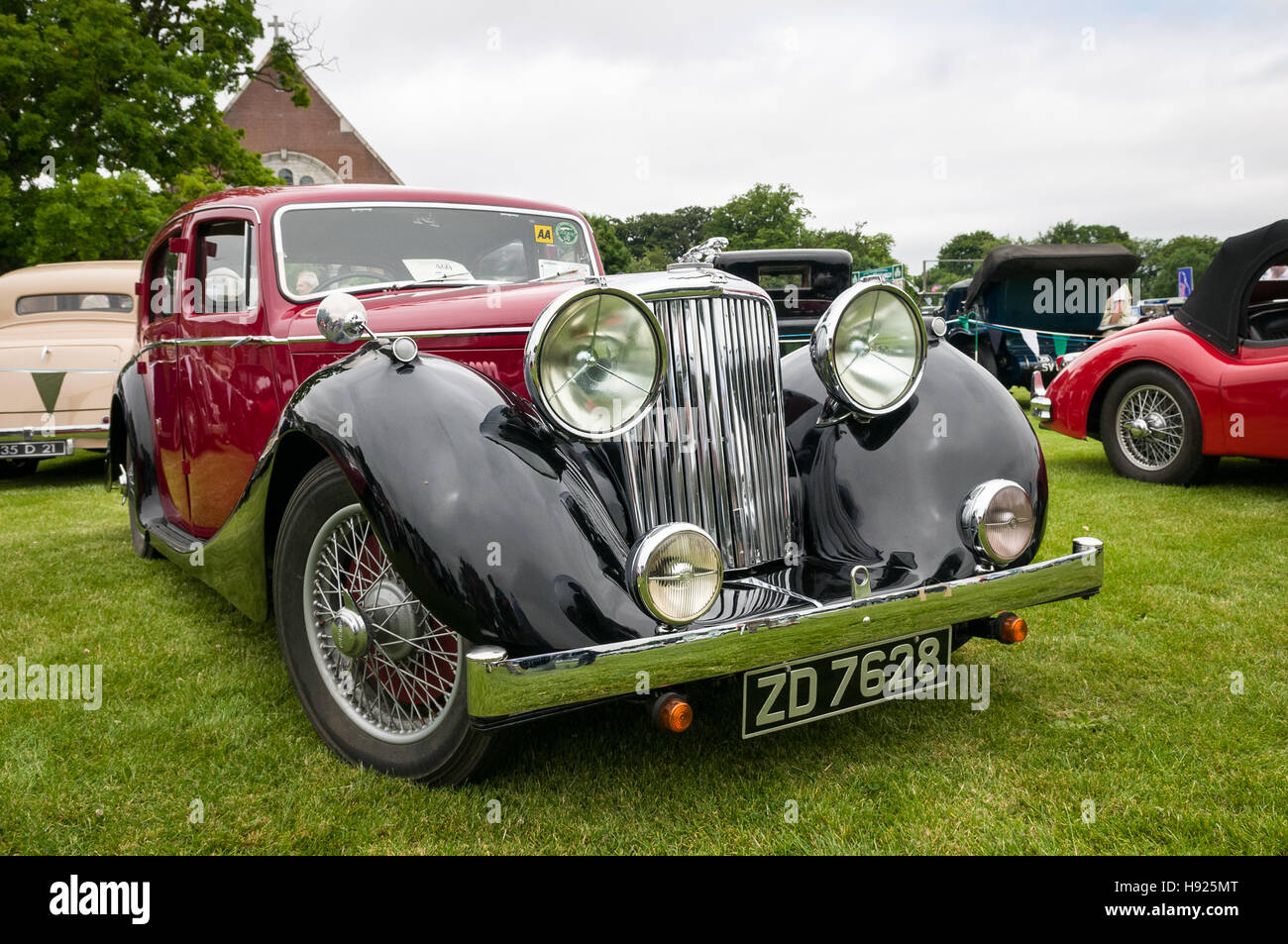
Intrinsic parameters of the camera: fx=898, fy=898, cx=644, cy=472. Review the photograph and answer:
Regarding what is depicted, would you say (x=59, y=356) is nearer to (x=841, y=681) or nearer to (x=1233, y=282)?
(x=841, y=681)

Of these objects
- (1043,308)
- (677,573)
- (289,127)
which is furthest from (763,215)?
(677,573)

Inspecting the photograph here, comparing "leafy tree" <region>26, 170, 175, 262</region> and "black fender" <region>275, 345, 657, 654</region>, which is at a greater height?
"leafy tree" <region>26, 170, 175, 262</region>

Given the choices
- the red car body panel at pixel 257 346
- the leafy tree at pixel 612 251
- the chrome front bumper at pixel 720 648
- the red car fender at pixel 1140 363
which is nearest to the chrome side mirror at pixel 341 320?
the red car body panel at pixel 257 346

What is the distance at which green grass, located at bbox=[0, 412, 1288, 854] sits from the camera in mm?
2084

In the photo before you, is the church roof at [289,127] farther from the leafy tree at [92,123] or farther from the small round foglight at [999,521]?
the small round foglight at [999,521]

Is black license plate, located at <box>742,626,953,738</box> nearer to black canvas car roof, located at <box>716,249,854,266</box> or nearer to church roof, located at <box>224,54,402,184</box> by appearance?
black canvas car roof, located at <box>716,249,854,266</box>

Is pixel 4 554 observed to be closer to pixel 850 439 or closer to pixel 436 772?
pixel 436 772

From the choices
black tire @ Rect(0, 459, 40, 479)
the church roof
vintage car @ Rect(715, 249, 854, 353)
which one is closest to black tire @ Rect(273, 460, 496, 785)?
vintage car @ Rect(715, 249, 854, 353)

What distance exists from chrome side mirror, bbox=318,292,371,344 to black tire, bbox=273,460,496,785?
36 centimetres

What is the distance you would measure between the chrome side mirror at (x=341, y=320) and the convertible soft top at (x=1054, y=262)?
1172cm

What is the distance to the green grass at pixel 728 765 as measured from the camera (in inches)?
82.0

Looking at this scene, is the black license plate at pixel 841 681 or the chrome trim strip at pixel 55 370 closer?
the black license plate at pixel 841 681
